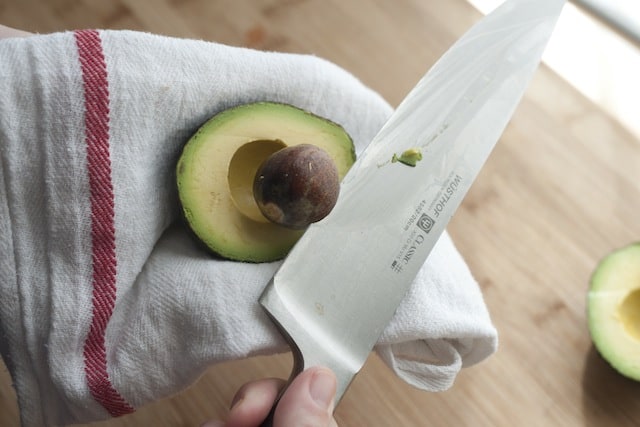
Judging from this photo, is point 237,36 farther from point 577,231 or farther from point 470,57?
point 577,231

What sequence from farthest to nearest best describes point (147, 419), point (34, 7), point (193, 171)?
1. point (34, 7)
2. point (147, 419)
3. point (193, 171)

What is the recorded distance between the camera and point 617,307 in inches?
28.0

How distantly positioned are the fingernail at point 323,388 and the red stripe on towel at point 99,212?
0.18 m

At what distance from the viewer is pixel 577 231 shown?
0.79m

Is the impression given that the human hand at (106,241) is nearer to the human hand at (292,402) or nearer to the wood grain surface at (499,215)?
the human hand at (292,402)

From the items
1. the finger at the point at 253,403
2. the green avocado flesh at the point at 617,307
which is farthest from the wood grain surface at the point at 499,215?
the finger at the point at 253,403

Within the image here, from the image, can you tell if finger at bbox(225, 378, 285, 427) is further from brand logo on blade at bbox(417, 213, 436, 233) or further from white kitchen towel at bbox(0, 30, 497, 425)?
brand logo on blade at bbox(417, 213, 436, 233)

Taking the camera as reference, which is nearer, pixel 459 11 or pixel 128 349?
pixel 128 349

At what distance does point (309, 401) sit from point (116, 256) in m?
0.21

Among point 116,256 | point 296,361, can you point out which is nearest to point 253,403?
point 296,361

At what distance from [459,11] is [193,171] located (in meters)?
0.48

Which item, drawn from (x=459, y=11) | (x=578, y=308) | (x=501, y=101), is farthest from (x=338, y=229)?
(x=459, y=11)

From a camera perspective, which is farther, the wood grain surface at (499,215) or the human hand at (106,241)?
the wood grain surface at (499,215)

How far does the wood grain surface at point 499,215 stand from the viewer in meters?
0.72
